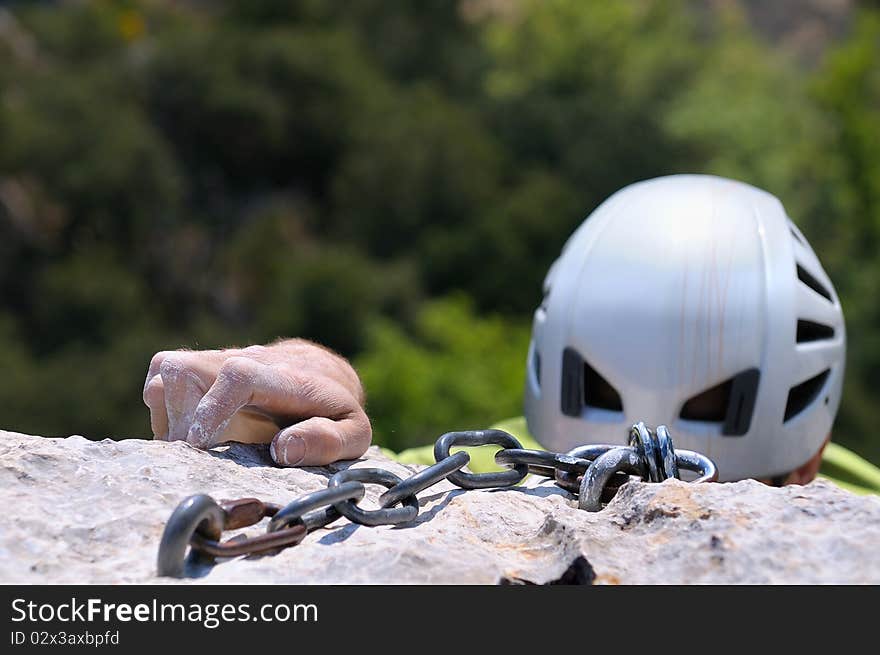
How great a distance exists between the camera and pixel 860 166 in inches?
545

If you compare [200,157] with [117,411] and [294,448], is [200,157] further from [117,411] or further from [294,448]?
[294,448]

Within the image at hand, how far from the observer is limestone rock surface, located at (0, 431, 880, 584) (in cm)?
111

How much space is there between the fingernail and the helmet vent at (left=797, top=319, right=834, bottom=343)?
166 cm

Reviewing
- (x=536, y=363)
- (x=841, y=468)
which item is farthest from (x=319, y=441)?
(x=841, y=468)

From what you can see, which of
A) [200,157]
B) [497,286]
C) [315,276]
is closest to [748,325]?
[315,276]

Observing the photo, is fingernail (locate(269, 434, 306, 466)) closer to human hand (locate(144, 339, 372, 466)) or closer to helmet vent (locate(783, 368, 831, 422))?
human hand (locate(144, 339, 372, 466))

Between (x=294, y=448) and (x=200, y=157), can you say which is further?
(x=200, y=157)

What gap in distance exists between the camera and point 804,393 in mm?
2773

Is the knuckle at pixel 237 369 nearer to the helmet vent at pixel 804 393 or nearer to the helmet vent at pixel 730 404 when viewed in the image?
the helmet vent at pixel 730 404

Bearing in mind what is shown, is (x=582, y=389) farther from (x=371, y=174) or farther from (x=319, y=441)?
(x=371, y=174)
